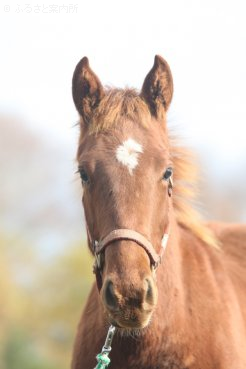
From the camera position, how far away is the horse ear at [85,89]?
16.1ft

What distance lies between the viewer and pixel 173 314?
15.4 ft

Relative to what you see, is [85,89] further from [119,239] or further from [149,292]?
[149,292]

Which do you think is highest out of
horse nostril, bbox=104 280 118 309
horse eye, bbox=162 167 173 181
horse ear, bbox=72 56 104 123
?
horse ear, bbox=72 56 104 123

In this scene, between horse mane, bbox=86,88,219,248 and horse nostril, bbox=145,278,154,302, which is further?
horse mane, bbox=86,88,219,248

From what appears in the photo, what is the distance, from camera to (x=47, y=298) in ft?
131

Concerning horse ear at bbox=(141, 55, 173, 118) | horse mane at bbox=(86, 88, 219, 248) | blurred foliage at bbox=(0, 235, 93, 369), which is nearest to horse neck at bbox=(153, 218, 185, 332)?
horse mane at bbox=(86, 88, 219, 248)

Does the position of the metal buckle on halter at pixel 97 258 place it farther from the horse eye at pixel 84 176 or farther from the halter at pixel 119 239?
the horse eye at pixel 84 176

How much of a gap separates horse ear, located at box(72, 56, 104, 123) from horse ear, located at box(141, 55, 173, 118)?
1.14 ft

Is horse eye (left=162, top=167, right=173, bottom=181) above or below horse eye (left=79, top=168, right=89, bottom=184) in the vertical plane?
above

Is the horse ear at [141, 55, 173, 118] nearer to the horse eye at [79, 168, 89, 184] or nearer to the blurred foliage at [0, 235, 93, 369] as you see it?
the horse eye at [79, 168, 89, 184]

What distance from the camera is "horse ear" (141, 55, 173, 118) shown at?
489 centimetres

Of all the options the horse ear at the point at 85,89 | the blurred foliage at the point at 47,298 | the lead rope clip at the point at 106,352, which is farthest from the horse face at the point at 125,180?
the blurred foliage at the point at 47,298

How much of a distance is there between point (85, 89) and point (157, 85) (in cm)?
55

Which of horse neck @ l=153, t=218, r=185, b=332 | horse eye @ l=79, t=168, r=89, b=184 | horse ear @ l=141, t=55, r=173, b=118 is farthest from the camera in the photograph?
horse ear @ l=141, t=55, r=173, b=118
